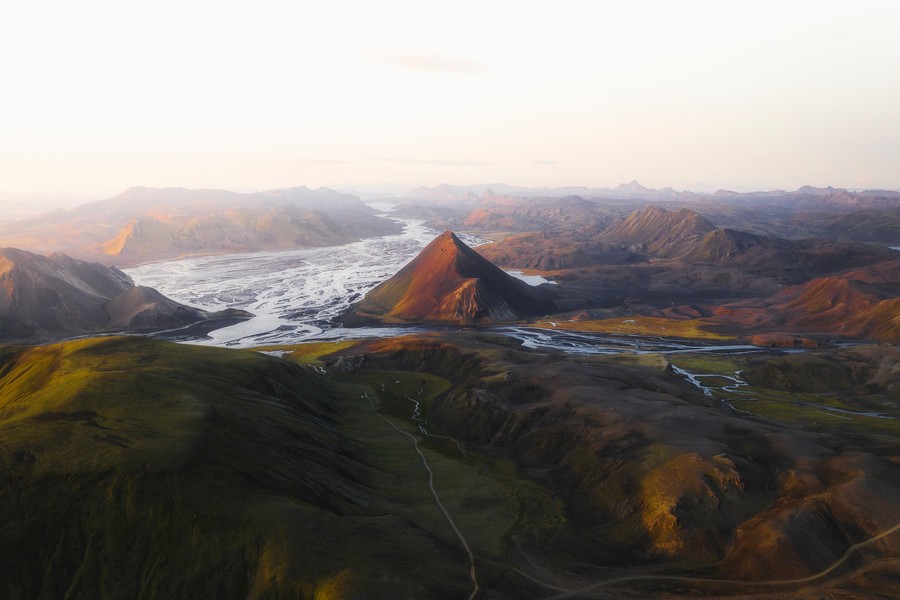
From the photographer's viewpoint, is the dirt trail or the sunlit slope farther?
the dirt trail

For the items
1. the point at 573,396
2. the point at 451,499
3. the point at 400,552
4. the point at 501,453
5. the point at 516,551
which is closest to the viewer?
the point at 400,552

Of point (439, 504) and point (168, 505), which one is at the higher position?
point (168, 505)

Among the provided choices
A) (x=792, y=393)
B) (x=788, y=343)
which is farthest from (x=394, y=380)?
(x=788, y=343)

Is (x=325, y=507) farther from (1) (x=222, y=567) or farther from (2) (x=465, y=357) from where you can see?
(2) (x=465, y=357)

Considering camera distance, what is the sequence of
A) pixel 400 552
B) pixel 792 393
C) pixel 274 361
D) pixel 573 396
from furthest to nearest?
pixel 792 393 < pixel 274 361 < pixel 573 396 < pixel 400 552

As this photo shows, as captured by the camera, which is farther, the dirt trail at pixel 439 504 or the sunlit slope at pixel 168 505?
the dirt trail at pixel 439 504

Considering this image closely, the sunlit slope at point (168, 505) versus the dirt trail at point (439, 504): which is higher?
the sunlit slope at point (168, 505)

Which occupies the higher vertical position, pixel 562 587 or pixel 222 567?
pixel 222 567

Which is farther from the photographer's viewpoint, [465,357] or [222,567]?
[465,357]

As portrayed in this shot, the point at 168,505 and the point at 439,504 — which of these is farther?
the point at 439,504

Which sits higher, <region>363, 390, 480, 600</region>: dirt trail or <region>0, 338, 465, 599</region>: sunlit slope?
<region>0, 338, 465, 599</region>: sunlit slope
